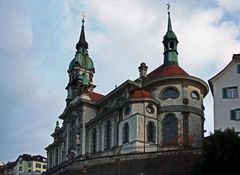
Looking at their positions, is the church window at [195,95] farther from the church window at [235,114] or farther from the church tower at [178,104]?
the church window at [235,114]

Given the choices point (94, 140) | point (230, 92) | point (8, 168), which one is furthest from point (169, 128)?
point (8, 168)

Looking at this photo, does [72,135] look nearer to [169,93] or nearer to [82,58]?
[169,93]

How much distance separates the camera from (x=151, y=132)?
7094 cm

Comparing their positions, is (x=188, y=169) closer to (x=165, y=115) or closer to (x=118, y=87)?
(x=165, y=115)

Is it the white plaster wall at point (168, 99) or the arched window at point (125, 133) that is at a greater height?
the white plaster wall at point (168, 99)

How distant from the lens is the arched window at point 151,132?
70.5 meters

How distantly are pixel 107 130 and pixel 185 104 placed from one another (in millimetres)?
13405

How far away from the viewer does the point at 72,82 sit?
101688 millimetres

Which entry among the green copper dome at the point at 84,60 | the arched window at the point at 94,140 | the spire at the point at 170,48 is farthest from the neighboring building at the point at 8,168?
the spire at the point at 170,48

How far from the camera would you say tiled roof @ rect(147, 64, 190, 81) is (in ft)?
242

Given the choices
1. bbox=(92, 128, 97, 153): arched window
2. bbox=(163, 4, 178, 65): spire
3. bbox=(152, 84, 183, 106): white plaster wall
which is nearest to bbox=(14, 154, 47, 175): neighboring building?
bbox=(92, 128, 97, 153): arched window

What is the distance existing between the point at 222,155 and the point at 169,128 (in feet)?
98.6

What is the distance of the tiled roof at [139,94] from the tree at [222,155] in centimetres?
2772

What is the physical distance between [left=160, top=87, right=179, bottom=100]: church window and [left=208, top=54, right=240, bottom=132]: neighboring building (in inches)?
481
